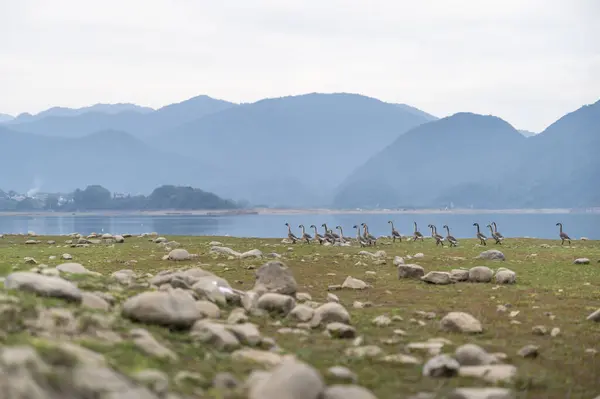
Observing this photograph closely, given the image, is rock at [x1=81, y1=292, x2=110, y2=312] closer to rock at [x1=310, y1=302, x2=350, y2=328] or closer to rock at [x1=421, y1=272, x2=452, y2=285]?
rock at [x1=310, y1=302, x2=350, y2=328]

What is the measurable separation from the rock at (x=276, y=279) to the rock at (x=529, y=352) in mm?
9039

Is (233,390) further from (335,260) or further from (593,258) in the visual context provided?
(593,258)

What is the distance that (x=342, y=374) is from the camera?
41.7 ft

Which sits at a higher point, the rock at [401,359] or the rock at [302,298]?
the rock at [302,298]

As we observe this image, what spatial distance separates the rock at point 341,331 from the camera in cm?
1691

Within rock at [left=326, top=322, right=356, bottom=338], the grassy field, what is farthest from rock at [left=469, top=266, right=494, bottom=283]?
rock at [left=326, top=322, right=356, bottom=338]

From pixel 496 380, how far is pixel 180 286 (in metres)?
10.6

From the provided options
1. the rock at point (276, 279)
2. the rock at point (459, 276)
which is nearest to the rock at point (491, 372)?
the rock at point (276, 279)

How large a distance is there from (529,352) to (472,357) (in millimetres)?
2071

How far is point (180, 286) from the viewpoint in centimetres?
2011

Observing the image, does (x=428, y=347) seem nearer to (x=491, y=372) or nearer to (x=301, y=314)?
(x=491, y=372)

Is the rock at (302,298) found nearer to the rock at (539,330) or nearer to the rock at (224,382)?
the rock at (539,330)

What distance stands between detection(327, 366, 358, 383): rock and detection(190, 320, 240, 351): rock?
253cm

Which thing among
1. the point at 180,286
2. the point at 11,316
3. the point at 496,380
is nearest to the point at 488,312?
the point at 496,380
